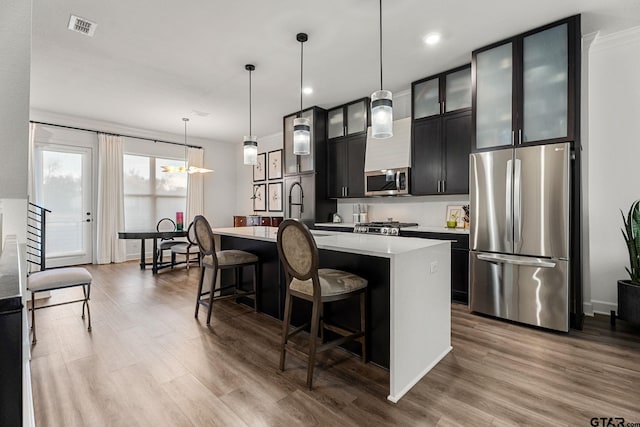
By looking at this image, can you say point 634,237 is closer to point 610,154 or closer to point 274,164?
point 610,154

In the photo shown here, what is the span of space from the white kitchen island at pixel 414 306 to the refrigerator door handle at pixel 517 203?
106 centimetres

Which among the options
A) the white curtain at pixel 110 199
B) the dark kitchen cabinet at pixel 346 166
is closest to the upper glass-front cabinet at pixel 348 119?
the dark kitchen cabinet at pixel 346 166

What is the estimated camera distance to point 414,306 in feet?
6.42

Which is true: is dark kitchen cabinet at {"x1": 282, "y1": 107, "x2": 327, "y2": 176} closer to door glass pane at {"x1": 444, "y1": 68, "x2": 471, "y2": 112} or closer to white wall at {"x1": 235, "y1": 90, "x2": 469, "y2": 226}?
white wall at {"x1": 235, "y1": 90, "x2": 469, "y2": 226}

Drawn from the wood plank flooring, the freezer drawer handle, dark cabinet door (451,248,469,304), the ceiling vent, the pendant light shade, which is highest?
the ceiling vent

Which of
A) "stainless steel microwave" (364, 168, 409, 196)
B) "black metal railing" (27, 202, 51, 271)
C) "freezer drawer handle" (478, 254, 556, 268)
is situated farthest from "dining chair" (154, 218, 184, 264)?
"freezer drawer handle" (478, 254, 556, 268)

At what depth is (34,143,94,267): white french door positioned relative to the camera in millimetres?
5430

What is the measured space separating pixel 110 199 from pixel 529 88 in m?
6.78

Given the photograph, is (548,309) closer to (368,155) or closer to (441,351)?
(441,351)

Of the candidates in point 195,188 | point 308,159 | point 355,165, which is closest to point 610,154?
point 355,165

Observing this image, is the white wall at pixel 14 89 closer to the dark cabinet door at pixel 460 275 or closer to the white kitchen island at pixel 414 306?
the white kitchen island at pixel 414 306

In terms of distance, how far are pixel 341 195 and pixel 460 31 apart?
282 cm

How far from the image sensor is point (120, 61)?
3531mm

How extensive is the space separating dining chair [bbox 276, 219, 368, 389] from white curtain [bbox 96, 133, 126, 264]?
5339mm
